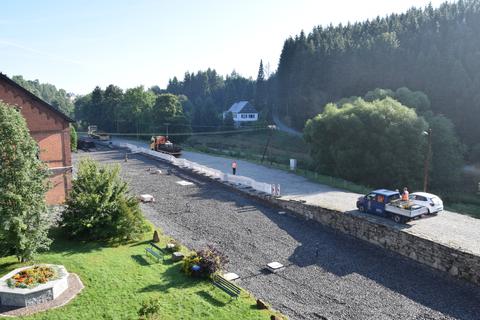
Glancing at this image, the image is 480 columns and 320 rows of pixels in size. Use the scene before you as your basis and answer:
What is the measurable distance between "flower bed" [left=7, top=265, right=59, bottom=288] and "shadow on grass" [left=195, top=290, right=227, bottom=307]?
17.7 ft

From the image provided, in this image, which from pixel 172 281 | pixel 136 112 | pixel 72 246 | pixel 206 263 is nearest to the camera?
pixel 172 281

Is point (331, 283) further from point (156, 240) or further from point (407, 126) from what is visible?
point (407, 126)

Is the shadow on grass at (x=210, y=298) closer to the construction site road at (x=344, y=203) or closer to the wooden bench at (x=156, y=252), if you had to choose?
the wooden bench at (x=156, y=252)

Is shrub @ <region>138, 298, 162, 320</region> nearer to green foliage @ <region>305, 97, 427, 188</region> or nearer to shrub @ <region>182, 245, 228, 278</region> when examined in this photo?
shrub @ <region>182, 245, 228, 278</region>

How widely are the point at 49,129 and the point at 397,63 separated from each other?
208 feet

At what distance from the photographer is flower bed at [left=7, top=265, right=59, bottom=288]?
1310 cm

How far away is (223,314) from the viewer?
12.8 m

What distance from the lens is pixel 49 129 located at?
24078mm

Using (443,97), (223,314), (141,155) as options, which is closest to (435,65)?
(443,97)

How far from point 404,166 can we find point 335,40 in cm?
5729

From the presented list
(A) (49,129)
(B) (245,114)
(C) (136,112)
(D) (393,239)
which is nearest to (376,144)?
(D) (393,239)

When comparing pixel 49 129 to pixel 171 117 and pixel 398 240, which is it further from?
pixel 171 117

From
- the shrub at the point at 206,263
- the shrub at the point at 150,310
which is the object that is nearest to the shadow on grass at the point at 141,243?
the shrub at the point at 206,263

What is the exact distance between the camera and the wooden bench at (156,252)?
17.0 m
